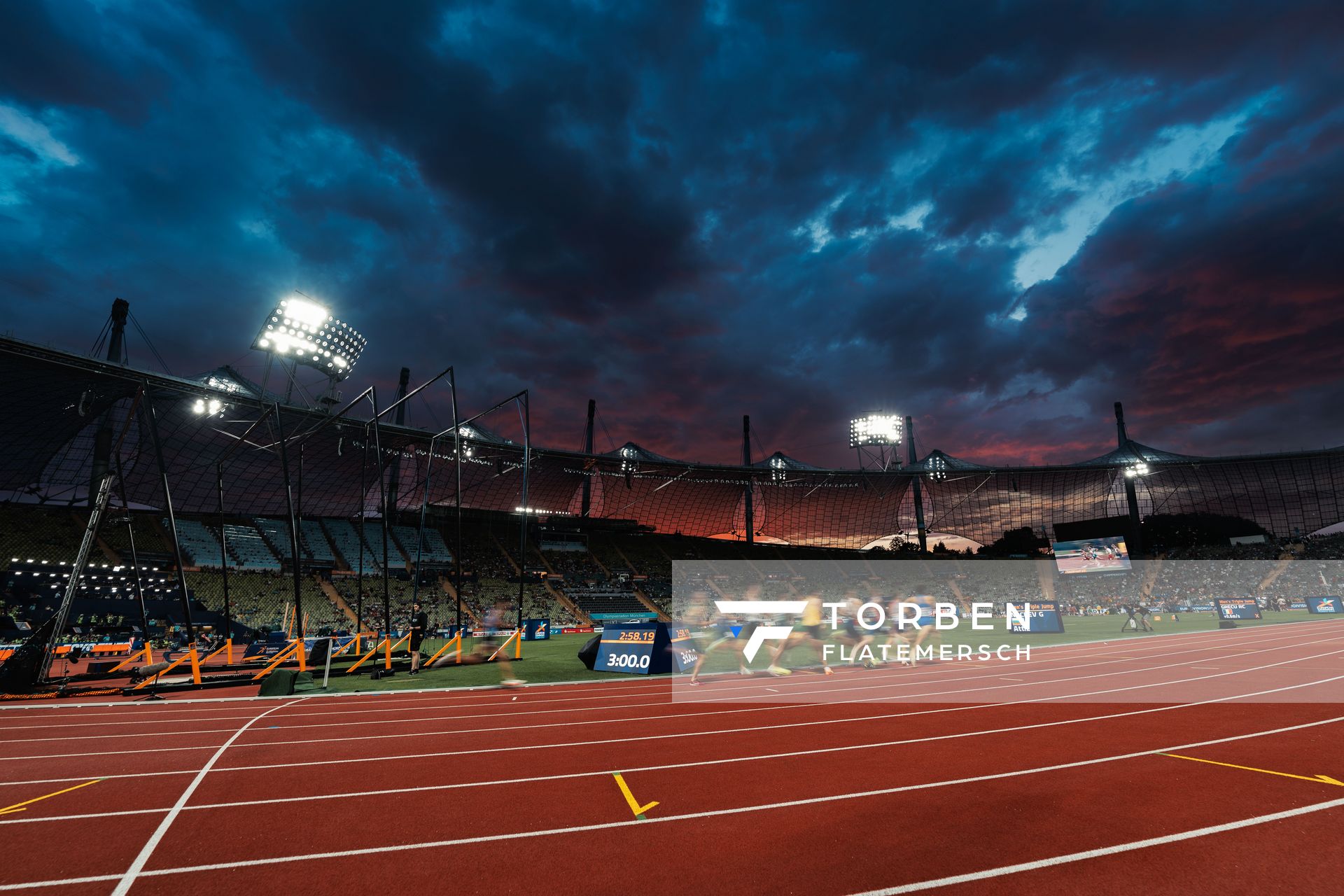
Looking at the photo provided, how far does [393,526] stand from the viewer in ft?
180

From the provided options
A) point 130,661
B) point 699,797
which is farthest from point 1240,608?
point 130,661

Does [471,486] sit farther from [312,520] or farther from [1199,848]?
[1199,848]

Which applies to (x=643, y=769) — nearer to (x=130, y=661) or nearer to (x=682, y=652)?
(x=682, y=652)

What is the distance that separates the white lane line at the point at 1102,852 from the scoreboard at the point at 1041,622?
74.6 ft

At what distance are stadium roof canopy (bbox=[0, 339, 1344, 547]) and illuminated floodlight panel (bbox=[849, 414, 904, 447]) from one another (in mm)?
4996

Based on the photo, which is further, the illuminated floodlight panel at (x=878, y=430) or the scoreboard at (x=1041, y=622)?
the illuminated floodlight panel at (x=878, y=430)

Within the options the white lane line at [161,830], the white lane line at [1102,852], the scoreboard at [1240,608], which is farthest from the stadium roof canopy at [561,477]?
the scoreboard at [1240,608]

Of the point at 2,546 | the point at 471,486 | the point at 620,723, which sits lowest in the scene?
the point at 620,723

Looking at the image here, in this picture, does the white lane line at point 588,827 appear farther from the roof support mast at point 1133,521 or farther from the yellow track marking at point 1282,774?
the roof support mast at point 1133,521

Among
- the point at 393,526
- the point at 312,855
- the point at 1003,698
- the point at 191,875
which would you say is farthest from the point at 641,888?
the point at 393,526

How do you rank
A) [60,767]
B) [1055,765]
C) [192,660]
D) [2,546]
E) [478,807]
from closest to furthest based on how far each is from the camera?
[478,807] → [1055,765] → [60,767] → [192,660] → [2,546]

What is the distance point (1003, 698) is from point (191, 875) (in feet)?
35.7

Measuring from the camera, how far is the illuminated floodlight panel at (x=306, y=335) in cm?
2511

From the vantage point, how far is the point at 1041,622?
82.8 ft
